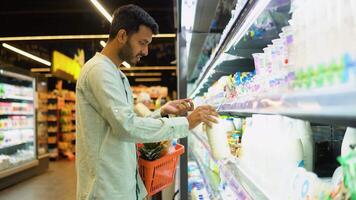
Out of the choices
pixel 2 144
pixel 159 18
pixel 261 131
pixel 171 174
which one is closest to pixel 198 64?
pixel 159 18

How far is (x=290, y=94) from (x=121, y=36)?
1.16 metres

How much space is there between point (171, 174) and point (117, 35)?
878mm

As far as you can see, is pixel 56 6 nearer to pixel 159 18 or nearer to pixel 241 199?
pixel 159 18

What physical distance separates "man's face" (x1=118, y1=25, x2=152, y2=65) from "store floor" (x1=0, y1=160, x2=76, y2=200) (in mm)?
4557

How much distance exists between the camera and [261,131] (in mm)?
1546

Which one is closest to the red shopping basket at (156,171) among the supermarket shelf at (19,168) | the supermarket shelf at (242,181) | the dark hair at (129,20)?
the supermarket shelf at (242,181)

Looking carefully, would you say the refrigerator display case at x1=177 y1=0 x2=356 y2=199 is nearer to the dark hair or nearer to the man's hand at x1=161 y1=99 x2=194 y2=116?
the man's hand at x1=161 y1=99 x2=194 y2=116

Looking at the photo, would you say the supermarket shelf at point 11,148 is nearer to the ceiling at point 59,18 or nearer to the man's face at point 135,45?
the ceiling at point 59,18

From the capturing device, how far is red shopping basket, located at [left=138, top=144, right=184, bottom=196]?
1913 millimetres

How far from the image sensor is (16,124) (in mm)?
7227

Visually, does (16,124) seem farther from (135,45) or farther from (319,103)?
(319,103)

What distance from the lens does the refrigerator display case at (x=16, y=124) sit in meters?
6.70

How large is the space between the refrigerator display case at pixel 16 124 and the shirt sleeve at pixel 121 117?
18.5ft

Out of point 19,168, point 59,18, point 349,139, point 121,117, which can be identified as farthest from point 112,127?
point 59,18
